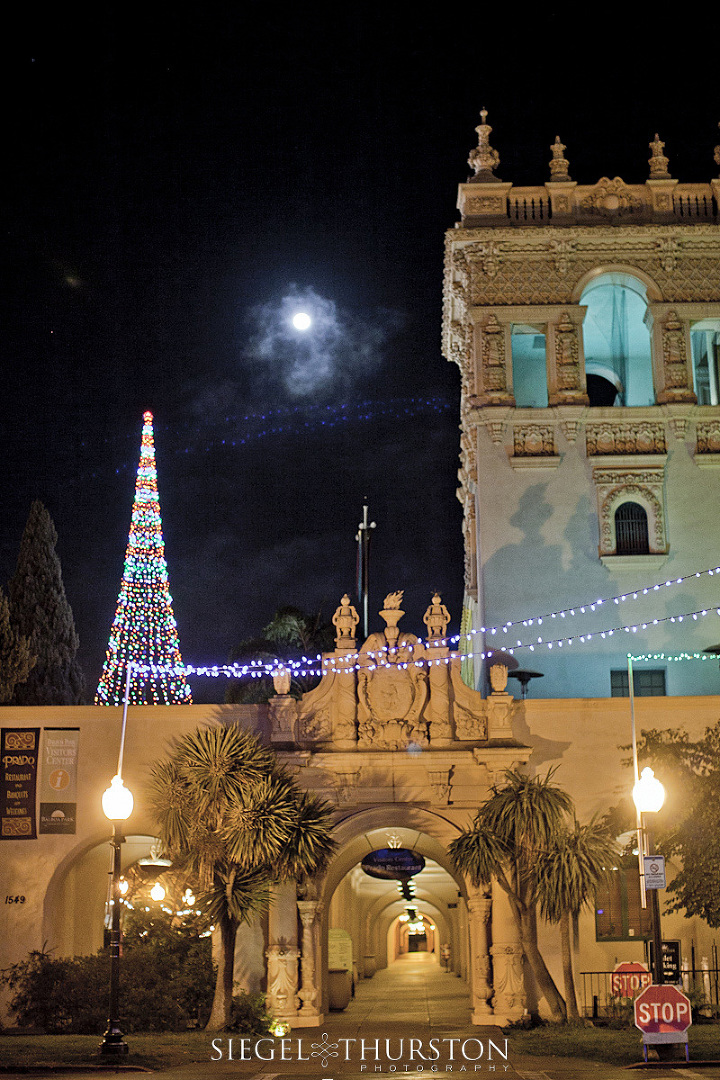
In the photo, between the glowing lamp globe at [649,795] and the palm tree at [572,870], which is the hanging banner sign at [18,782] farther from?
the glowing lamp globe at [649,795]

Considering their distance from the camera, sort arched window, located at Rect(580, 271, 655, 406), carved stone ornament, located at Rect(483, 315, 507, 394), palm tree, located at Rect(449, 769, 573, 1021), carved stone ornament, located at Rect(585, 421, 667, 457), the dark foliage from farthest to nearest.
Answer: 1. the dark foliage
2. arched window, located at Rect(580, 271, 655, 406)
3. carved stone ornament, located at Rect(483, 315, 507, 394)
4. carved stone ornament, located at Rect(585, 421, 667, 457)
5. palm tree, located at Rect(449, 769, 573, 1021)

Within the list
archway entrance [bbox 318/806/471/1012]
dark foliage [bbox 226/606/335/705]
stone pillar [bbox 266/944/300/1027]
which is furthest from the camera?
dark foliage [bbox 226/606/335/705]

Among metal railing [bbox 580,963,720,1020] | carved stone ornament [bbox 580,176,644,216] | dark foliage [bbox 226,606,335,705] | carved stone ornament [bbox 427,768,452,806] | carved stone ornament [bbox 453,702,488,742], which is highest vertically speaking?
carved stone ornament [bbox 580,176,644,216]

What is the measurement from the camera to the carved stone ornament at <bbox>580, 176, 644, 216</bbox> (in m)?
37.0

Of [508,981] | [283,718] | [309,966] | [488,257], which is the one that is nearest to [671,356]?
[488,257]

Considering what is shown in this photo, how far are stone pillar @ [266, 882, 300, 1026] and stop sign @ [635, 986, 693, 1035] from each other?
30.1 feet

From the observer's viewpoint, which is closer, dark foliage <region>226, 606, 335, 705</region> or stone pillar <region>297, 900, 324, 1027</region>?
stone pillar <region>297, 900, 324, 1027</region>

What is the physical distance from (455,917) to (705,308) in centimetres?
2349

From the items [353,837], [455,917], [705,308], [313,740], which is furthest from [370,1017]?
[705,308]

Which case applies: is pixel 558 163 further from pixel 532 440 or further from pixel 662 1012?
pixel 662 1012

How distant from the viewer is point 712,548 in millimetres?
34750

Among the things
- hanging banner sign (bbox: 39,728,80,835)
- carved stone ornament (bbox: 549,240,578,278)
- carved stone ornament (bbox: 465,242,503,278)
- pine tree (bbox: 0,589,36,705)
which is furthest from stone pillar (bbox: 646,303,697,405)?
pine tree (bbox: 0,589,36,705)

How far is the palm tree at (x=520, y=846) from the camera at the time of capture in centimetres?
2453

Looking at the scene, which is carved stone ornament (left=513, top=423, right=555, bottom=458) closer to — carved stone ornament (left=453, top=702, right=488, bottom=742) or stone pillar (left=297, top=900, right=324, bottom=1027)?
carved stone ornament (left=453, top=702, right=488, bottom=742)
